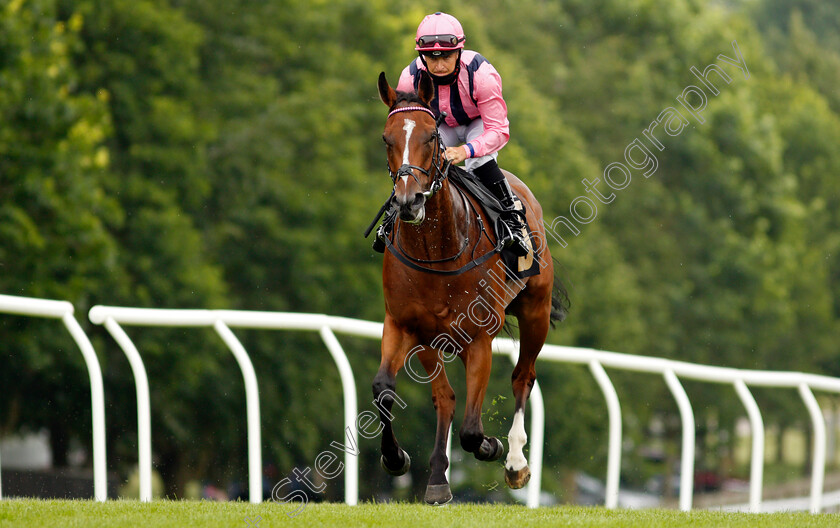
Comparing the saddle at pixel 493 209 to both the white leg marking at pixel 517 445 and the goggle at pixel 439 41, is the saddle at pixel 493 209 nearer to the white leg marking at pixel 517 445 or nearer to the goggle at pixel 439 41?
the goggle at pixel 439 41

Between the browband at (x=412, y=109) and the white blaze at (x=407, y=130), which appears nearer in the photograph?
the white blaze at (x=407, y=130)

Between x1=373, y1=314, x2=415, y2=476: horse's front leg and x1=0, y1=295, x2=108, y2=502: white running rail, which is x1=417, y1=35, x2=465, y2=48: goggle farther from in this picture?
x1=0, y1=295, x2=108, y2=502: white running rail

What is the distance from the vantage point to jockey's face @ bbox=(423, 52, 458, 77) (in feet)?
20.1

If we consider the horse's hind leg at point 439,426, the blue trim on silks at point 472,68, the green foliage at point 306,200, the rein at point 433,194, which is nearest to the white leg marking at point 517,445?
the horse's hind leg at point 439,426

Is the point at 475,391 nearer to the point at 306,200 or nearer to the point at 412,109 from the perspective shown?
the point at 412,109

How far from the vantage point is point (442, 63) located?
6160mm

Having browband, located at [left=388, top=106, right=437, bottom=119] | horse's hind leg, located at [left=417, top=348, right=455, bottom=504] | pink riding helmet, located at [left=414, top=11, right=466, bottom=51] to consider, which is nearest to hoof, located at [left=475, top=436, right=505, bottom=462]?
horse's hind leg, located at [left=417, top=348, right=455, bottom=504]

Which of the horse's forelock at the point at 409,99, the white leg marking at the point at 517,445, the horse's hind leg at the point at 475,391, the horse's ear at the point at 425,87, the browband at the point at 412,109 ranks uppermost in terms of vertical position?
the horse's ear at the point at 425,87

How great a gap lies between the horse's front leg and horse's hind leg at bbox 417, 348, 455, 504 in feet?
0.62

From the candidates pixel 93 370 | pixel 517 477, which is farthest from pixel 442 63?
pixel 93 370

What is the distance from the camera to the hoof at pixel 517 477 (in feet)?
21.6

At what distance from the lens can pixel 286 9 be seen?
22141 millimetres

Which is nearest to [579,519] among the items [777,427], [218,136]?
[218,136]

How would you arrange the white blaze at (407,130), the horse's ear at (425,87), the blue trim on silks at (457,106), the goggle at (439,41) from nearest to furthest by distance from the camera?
the white blaze at (407,130), the horse's ear at (425,87), the goggle at (439,41), the blue trim on silks at (457,106)
